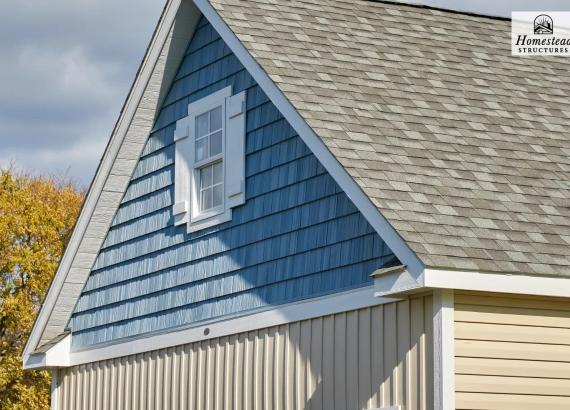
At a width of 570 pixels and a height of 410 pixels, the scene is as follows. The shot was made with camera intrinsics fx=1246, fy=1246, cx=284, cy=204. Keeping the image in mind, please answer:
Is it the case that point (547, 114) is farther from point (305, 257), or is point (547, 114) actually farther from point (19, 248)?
point (19, 248)

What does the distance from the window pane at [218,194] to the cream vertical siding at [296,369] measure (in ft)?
4.96

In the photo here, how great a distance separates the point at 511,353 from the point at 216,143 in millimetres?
4923

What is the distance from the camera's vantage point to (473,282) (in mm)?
9430

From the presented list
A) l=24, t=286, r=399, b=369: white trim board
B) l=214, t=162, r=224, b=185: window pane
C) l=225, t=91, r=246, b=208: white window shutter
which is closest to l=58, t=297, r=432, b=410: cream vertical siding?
l=24, t=286, r=399, b=369: white trim board

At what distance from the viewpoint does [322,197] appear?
38.1 ft

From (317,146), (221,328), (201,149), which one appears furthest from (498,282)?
(201,149)

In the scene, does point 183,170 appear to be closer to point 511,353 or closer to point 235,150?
point 235,150

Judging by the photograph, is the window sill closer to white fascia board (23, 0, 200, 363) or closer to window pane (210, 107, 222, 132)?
window pane (210, 107, 222, 132)

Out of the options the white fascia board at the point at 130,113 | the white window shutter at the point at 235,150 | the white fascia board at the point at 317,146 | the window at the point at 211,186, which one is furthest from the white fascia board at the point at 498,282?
the white fascia board at the point at 130,113

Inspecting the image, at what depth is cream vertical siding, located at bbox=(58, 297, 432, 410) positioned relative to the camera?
33.3ft

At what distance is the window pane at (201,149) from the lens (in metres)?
13.9

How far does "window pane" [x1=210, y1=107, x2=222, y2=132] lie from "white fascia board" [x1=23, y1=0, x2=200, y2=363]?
1152 mm

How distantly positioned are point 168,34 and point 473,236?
229 inches

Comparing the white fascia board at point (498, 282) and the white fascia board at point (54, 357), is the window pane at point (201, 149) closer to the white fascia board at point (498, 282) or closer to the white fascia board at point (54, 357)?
the white fascia board at point (54, 357)
